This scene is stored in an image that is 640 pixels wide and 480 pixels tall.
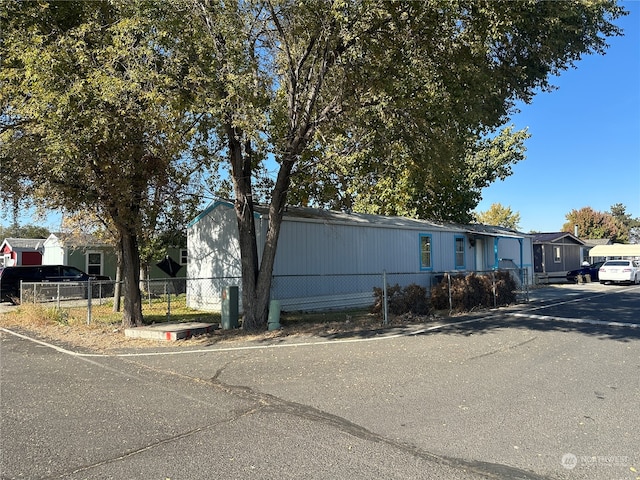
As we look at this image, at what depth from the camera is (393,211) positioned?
2439 cm

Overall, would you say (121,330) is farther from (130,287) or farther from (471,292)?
(471,292)

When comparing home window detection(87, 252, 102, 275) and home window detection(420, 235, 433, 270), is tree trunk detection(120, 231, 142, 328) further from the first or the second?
home window detection(87, 252, 102, 275)

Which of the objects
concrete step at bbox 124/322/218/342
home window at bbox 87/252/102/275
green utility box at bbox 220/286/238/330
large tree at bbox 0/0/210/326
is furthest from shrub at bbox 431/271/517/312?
home window at bbox 87/252/102/275

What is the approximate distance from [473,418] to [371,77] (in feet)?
22.4

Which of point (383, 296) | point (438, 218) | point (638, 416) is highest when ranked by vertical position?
point (438, 218)

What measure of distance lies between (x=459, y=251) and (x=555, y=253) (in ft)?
49.8

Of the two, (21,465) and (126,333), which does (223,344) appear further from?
(21,465)

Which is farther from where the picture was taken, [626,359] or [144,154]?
[144,154]

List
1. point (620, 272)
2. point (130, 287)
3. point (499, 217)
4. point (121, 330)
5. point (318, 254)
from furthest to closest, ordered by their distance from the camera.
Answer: point (499, 217) → point (620, 272) → point (318, 254) → point (130, 287) → point (121, 330)

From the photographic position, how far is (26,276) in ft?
67.1

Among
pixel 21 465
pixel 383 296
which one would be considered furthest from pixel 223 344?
pixel 21 465

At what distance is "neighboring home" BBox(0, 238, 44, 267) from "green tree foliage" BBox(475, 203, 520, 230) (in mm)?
43700

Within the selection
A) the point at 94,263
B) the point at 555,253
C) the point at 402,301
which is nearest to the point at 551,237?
the point at 555,253

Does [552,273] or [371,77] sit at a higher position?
[371,77]
